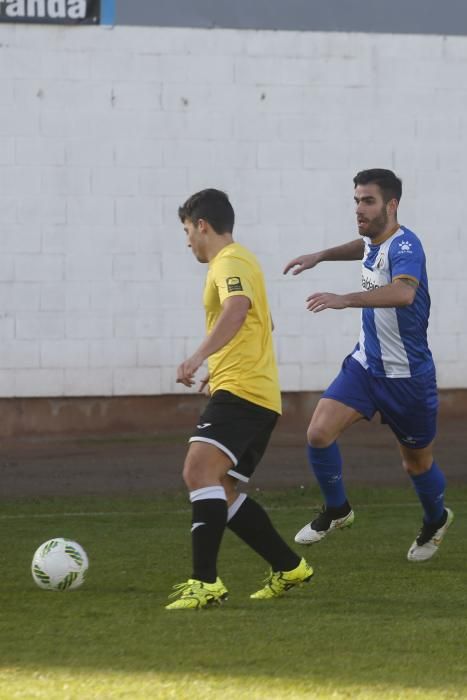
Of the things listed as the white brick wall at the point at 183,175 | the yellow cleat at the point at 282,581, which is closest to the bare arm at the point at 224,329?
the yellow cleat at the point at 282,581

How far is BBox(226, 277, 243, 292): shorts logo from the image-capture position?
249 inches

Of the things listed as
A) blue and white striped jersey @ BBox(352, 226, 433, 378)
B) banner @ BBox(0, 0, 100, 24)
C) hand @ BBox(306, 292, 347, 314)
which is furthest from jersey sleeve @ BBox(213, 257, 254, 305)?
banner @ BBox(0, 0, 100, 24)

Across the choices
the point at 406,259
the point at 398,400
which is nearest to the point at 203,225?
the point at 406,259

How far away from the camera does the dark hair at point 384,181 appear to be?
785 cm

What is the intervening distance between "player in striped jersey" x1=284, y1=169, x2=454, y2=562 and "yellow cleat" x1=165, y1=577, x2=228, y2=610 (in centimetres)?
170

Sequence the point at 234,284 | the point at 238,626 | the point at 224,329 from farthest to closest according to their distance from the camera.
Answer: the point at 234,284, the point at 224,329, the point at 238,626

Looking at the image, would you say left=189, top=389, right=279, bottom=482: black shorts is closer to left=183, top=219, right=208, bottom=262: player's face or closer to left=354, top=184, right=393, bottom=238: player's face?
left=183, top=219, right=208, bottom=262: player's face

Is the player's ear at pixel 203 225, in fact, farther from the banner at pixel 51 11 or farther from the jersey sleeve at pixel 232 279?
the banner at pixel 51 11

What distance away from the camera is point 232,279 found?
636cm

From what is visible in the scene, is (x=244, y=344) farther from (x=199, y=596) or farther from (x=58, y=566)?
(x=58, y=566)

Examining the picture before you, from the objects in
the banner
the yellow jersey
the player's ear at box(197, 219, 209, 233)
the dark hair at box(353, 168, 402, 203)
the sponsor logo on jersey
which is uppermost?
the banner

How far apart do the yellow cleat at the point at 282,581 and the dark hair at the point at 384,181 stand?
2267 millimetres

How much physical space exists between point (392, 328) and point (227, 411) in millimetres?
1794

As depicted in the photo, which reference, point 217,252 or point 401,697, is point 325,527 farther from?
point 401,697
